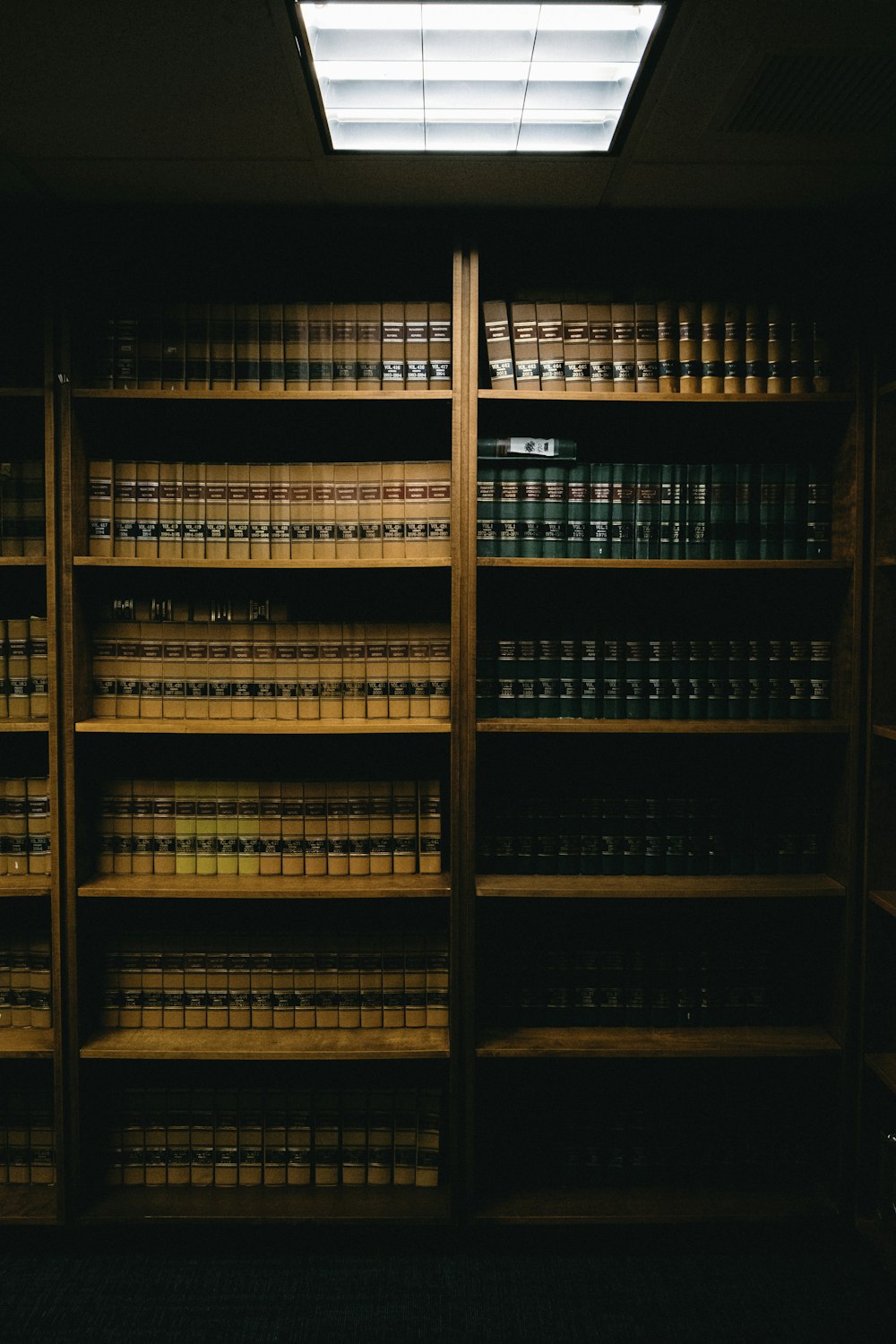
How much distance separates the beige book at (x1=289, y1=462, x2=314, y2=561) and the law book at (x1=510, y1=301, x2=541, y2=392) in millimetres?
542

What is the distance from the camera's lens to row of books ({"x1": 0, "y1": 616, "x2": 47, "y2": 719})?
6.74 feet

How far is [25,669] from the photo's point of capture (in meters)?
2.06

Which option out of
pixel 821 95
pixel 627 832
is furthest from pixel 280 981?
pixel 821 95

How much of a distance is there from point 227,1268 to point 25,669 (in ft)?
5.03

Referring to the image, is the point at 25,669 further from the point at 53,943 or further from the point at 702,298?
the point at 702,298

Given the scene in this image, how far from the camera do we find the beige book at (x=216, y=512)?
204 cm

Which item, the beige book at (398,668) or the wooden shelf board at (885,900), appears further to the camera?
the beige book at (398,668)

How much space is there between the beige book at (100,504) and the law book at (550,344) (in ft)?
3.59

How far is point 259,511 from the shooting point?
6.73ft

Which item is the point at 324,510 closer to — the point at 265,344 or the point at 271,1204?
the point at 265,344

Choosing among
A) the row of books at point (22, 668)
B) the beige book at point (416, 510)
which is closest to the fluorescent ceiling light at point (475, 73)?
the beige book at point (416, 510)

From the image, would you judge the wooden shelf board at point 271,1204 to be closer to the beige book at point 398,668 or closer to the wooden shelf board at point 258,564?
the beige book at point 398,668

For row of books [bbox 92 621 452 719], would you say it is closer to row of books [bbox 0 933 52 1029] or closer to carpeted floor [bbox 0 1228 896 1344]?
row of books [bbox 0 933 52 1029]

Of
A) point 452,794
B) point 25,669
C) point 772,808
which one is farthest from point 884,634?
point 25,669
